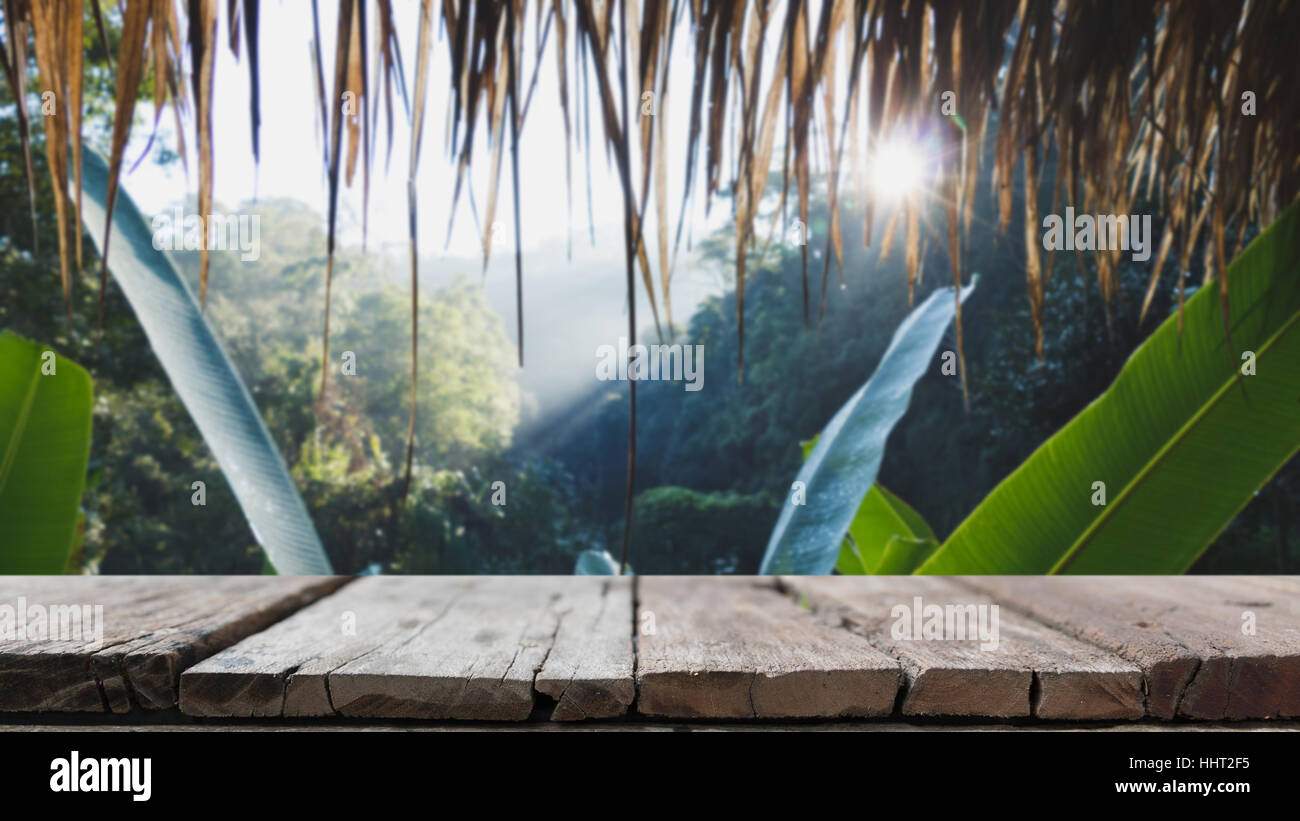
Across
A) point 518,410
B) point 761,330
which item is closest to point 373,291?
point 518,410

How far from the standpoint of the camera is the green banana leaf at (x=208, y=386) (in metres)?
0.76

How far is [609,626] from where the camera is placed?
546 millimetres

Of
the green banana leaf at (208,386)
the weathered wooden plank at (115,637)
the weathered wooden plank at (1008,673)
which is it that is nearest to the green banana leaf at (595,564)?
the green banana leaf at (208,386)

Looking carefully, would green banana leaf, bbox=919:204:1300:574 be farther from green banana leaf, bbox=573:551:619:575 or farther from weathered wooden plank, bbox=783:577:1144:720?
green banana leaf, bbox=573:551:619:575

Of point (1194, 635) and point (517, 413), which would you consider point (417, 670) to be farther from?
point (517, 413)

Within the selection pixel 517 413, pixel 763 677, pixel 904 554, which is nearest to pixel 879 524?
pixel 904 554

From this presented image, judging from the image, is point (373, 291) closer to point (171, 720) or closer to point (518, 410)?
point (518, 410)

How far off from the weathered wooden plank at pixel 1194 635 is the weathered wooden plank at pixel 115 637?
53cm

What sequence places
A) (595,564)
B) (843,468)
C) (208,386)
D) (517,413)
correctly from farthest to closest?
(517,413), (595,564), (843,468), (208,386)

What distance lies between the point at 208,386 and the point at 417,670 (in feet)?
1.65

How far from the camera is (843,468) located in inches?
34.5

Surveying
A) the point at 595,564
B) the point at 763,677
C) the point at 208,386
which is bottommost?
the point at 595,564
